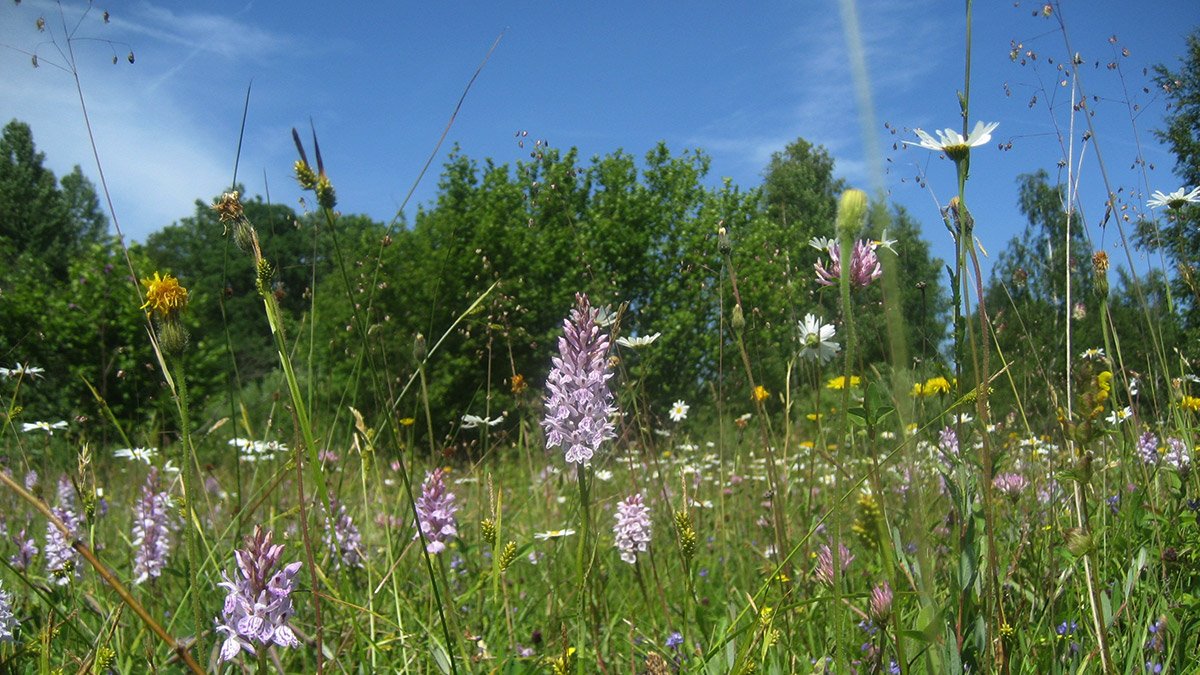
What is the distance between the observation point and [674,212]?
16.1 metres

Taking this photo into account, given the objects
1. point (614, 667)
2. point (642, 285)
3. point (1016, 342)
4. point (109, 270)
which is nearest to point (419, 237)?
point (642, 285)

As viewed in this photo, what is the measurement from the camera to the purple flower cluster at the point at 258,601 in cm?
94

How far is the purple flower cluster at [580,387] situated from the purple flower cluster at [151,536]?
1324 millimetres

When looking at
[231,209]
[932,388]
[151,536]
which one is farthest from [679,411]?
[231,209]

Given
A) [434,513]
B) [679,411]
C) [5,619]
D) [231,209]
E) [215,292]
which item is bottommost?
[5,619]

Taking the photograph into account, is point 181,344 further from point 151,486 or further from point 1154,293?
point 1154,293

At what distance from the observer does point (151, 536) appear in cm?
220

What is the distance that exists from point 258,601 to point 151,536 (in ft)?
4.89

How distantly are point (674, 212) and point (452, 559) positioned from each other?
46.4 feet

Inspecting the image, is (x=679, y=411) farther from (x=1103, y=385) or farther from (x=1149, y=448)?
(x=1103, y=385)

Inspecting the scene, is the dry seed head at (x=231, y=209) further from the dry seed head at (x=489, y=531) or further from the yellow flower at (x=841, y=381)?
the yellow flower at (x=841, y=381)

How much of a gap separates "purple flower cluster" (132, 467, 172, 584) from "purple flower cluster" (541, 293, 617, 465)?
1324 millimetres

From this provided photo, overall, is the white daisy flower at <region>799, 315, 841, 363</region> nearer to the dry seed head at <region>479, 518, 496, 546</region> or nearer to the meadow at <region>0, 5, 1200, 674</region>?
the meadow at <region>0, 5, 1200, 674</region>

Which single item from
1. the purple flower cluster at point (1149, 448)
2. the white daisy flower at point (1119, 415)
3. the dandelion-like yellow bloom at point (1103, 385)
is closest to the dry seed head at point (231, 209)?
the dandelion-like yellow bloom at point (1103, 385)
